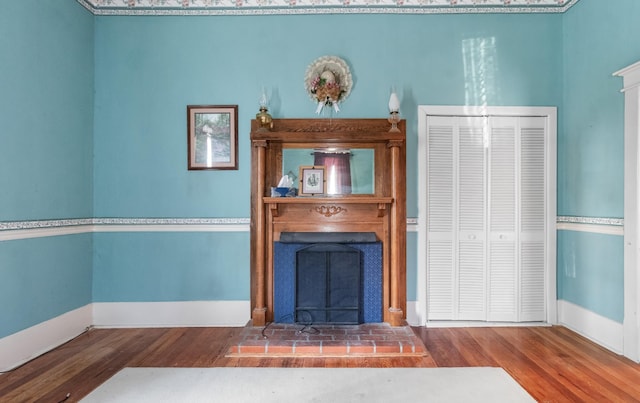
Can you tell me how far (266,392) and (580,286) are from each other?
281 cm

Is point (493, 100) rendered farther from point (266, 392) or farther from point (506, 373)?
point (266, 392)

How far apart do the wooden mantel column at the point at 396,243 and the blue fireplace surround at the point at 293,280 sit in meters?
0.11

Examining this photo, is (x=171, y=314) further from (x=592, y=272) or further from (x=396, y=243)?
(x=592, y=272)

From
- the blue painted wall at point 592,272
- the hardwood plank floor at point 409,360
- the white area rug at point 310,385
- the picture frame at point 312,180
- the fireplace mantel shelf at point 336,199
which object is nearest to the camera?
the white area rug at point 310,385

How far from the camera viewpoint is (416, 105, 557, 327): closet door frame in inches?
128

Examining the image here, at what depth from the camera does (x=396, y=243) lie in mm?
3102

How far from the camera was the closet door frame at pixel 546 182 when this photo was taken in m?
3.26

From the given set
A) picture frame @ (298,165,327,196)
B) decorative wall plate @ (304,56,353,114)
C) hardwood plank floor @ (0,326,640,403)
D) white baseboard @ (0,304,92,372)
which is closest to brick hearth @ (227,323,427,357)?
hardwood plank floor @ (0,326,640,403)

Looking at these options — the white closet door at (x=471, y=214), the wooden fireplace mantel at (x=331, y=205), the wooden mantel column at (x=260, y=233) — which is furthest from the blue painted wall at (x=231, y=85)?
the white closet door at (x=471, y=214)

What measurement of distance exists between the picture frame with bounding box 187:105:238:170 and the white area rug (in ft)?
5.73

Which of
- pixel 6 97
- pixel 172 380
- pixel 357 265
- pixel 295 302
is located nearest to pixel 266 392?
pixel 172 380

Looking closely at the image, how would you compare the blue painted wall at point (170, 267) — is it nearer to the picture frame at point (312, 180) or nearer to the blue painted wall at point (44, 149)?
the blue painted wall at point (44, 149)

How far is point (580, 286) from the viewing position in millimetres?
3090

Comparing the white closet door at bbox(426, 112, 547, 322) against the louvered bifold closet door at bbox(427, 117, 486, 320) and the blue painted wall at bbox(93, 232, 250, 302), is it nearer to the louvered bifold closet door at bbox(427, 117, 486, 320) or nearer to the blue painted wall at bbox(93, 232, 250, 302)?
the louvered bifold closet door at bbox(427, 117, 486, 320)
